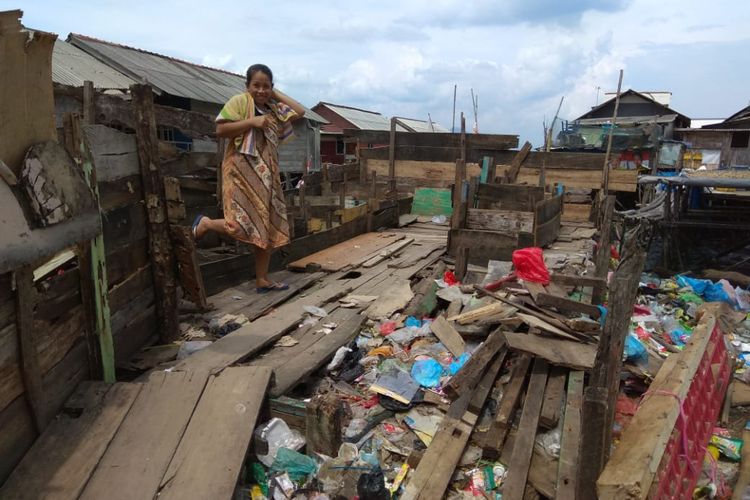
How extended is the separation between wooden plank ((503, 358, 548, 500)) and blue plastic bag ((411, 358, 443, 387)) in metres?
0.62

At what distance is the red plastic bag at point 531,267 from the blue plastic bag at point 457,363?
139 cm

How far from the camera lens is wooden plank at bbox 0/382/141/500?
2.13 meters

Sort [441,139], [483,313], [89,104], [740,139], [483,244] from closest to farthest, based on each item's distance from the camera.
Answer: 1. [483,313]
2. [89,104]
3. [483,244]
4. [441,139]
5. [740,139]

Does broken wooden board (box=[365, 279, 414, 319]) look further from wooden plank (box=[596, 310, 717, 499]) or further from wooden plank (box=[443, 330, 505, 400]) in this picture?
wooden plank (box=[596, 310, 717, 499])

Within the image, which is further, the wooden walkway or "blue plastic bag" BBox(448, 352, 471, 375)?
"blue plastic bag" BBox(448, 352, 471, 375)

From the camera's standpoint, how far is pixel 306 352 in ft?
11.9

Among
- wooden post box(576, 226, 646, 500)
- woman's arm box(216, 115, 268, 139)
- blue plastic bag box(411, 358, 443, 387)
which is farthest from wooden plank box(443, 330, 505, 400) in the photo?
woman's arm box(216, 115, 268, 139)

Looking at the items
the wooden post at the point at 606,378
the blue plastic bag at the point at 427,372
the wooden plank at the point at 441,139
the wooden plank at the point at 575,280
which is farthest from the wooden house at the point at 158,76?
the wooden post at the point at 606,378

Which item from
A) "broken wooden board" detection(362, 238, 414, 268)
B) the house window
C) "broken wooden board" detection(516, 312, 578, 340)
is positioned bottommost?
"broken wooden board" detection(362, 238, 414, 268)

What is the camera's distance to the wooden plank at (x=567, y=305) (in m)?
4.19

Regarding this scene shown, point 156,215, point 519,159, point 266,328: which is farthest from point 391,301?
point 519,159

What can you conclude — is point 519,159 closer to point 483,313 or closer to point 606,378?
point 483,313

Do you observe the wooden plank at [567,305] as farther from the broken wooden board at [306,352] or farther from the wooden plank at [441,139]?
the wooden plank at [441,139]

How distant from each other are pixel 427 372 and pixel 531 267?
1.88 m
